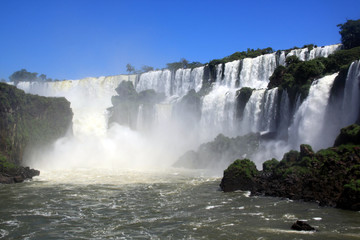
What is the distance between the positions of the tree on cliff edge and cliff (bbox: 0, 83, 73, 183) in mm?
32334

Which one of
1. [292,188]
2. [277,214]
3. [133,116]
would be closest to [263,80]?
[133,116]

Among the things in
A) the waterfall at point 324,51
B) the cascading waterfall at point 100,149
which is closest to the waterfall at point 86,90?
the cascading waterfall at point 100,149

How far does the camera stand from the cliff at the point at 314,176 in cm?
1468

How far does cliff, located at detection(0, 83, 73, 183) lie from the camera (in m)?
25.8

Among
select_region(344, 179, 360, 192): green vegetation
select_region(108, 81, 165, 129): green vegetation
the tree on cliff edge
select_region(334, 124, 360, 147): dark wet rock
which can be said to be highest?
the tree on cliff edge

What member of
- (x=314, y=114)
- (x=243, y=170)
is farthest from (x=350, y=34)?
(x=243, y=170)

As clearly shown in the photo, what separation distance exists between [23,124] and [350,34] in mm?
36219

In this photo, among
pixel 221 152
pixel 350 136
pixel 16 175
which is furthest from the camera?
pixel 221 152

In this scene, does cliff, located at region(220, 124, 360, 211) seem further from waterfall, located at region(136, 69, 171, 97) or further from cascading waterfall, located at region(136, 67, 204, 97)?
waterfall, located at region(136, 69, 171, 97)

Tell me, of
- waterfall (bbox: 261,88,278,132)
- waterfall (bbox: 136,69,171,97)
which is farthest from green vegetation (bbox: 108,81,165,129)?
waterfall (bbox: 261,88,278,132)

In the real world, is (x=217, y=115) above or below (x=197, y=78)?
below

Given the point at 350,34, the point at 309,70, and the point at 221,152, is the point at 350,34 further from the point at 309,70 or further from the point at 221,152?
the point at 221,152

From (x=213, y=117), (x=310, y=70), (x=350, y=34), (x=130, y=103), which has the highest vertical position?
(x=350, y=34)

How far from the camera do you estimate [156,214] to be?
14555mm
